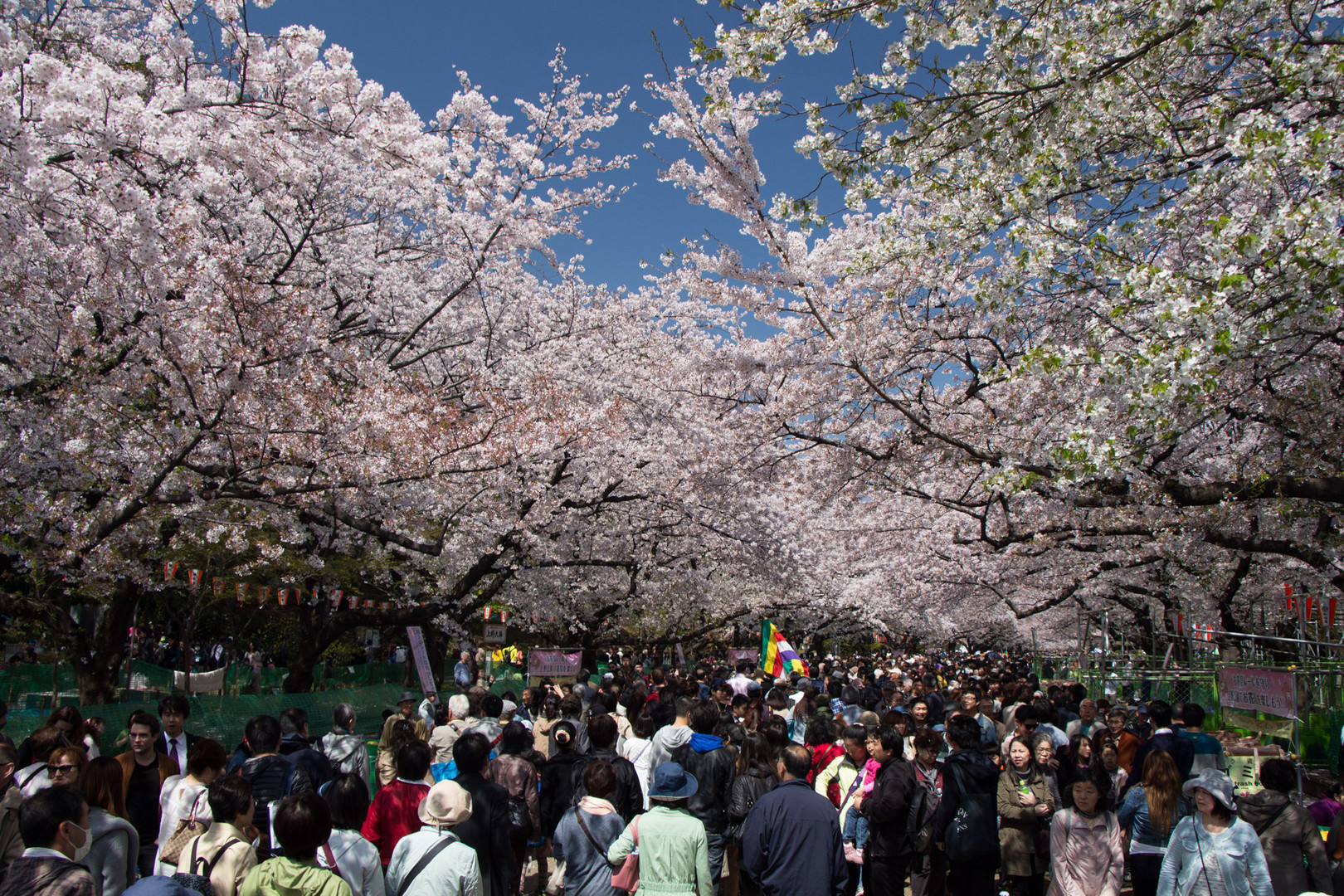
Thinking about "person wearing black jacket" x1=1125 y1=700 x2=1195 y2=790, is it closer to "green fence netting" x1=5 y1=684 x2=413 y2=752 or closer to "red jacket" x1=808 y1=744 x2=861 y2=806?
"red jacket" x1=808 y1=744 x2=861 y2=806

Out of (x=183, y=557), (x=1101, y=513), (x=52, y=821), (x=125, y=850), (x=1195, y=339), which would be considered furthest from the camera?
(x=183, y=557)

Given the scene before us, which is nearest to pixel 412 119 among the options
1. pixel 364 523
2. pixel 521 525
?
pixel 364 523

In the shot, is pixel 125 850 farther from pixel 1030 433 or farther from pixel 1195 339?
pixel 1030 433

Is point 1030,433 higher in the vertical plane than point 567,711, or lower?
higher

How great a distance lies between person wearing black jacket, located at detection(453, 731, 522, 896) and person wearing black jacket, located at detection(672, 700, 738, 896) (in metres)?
1.30

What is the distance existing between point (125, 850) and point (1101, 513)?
32.8 feet

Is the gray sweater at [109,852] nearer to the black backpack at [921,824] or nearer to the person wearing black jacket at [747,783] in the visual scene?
the person wearing black jacket at [747,783]

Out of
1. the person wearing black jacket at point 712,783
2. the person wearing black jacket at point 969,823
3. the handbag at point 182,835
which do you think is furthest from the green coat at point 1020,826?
the handbag at point 182,835

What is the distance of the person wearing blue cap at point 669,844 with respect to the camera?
4.20 metres

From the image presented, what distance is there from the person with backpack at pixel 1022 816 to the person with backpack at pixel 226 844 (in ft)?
15.3

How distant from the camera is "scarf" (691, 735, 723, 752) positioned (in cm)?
614

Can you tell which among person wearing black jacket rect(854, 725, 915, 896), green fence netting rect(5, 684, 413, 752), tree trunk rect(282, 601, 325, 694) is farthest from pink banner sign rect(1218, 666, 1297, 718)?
tree trunk rect(282, 601, 325, 694)

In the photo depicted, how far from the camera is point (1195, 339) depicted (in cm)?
511

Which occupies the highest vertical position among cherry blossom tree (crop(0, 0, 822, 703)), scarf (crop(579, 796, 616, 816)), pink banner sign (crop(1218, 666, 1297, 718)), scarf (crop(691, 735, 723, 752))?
cherry blossom tree (crop(0, 0, 822, 703))
